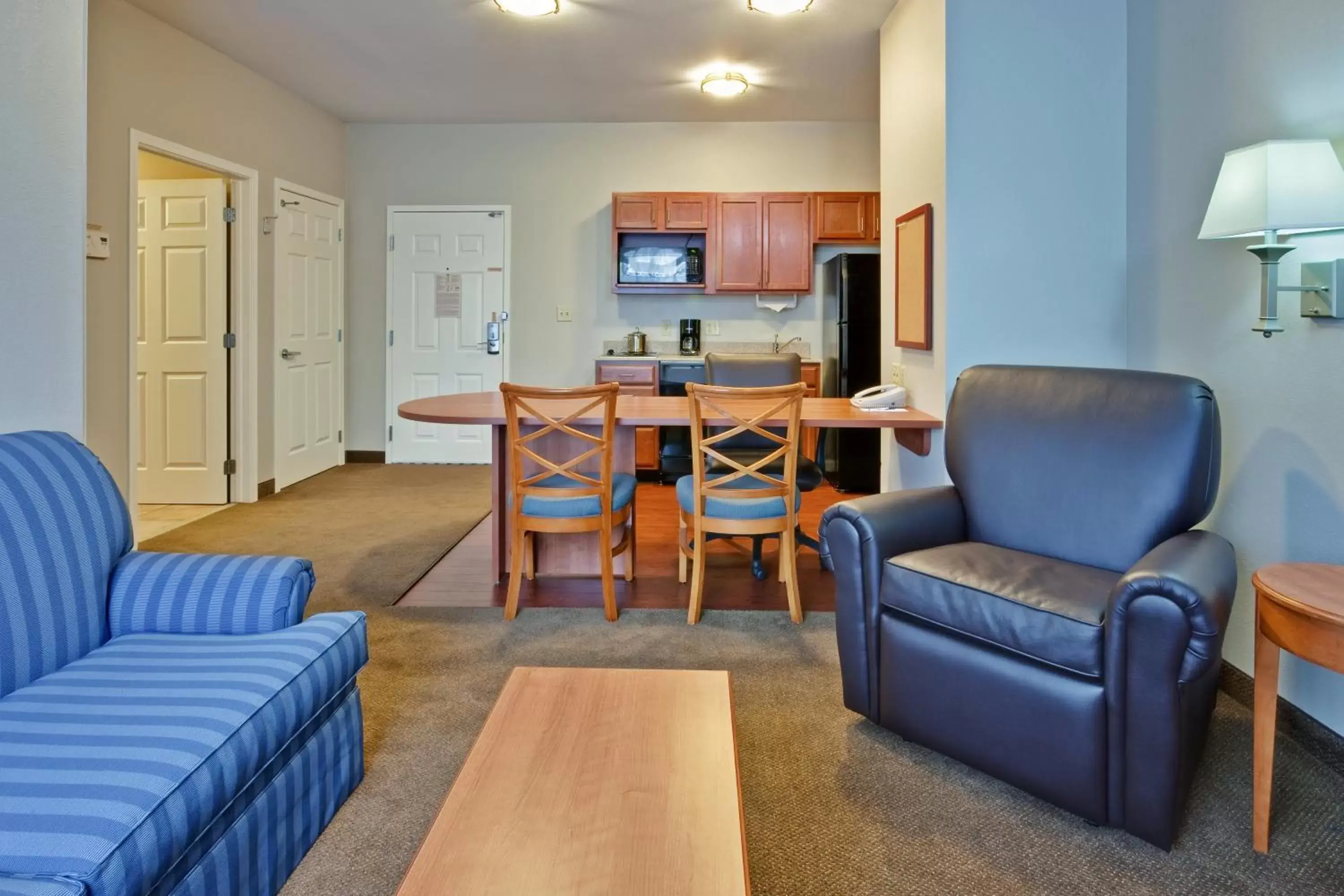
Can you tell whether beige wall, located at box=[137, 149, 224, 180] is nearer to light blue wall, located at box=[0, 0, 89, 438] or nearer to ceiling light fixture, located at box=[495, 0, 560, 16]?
ceiling light fixture, located at box=[495, 0, 560, 16]

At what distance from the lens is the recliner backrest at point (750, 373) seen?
4062 millimetres

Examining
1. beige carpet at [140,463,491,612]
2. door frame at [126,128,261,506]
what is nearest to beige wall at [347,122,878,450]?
beige carpet at [140,463,491,612]

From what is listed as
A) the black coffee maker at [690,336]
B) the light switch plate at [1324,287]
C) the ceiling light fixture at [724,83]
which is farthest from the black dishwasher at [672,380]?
the light switch plate at [1324,287]

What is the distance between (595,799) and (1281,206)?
1964 millimetres

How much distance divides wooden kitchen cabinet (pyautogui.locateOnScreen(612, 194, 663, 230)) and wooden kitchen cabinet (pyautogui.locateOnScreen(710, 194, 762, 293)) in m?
0.43

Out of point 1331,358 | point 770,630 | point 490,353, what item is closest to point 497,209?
point 490,353

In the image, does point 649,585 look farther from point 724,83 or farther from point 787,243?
point 787,243

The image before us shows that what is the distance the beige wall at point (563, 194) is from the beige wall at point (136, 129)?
1.18 meters

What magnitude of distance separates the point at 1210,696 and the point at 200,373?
532 centimetres

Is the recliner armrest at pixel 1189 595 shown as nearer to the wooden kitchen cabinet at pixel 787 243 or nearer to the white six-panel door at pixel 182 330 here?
the wooden kitchen cabinet at pixel 787 243

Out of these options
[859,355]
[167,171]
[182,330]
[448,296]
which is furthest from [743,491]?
[167,171]

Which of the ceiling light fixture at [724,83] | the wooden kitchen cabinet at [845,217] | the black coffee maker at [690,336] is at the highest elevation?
the ceiling light fixture at [724,83]

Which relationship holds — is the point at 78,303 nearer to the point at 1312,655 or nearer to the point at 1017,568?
the point at 1017,568

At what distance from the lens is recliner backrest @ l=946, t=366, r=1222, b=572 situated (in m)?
2.01
